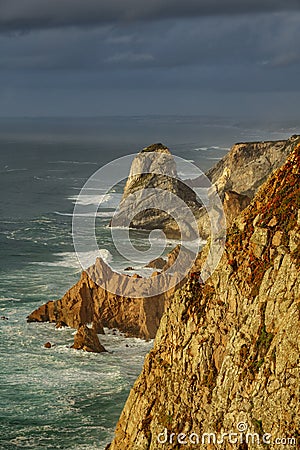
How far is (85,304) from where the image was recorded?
239ft

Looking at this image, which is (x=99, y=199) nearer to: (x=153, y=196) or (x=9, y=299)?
(x=153, y=196)

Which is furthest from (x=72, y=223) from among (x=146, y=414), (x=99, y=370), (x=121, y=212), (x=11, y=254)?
(x=146, y=414)

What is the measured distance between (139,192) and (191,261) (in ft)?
190

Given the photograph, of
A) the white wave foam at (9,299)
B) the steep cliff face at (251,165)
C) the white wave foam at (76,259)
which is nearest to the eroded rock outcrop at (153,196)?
the steep cliff face at (251,165)

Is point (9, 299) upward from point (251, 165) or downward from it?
downward

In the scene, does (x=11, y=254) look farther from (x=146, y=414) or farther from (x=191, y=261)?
(x=146, y=414)

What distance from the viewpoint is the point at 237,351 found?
32.1 metres

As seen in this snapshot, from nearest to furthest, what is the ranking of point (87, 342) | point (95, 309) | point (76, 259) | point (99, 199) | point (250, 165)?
point (87, 342) → point (95, 309) → point (76, 259) → point (250, 165) → point (99, 199)

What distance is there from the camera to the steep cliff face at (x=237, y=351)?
30812 mm

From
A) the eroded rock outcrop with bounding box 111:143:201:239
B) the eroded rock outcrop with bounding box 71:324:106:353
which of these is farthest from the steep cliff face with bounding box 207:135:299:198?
the eroded rock outcrop with bounding box 71:324:106:353

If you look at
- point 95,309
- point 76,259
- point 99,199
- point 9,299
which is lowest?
point 9,299

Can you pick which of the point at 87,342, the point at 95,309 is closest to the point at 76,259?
the point at 95,309

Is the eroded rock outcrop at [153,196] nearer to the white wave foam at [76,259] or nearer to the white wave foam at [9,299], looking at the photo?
the white wave foam at [76,259]

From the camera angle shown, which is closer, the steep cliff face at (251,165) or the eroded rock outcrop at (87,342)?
the eroded rock outcrop at (87,342)
